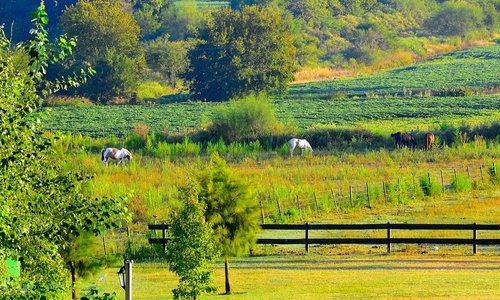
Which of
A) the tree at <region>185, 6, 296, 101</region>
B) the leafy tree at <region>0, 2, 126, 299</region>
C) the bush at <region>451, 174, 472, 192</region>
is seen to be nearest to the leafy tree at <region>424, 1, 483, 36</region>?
the tree at <region>185, 6, 296, 101</region>

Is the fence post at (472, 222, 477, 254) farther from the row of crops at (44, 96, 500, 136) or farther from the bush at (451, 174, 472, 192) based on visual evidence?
the row of crops at (44, 96, 500, 136)

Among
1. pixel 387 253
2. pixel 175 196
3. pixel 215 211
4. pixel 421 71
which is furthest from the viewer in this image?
pixel 421 71

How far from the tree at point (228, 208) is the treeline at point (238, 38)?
199ft

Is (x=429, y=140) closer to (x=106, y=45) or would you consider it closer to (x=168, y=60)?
(x=106, y=45)

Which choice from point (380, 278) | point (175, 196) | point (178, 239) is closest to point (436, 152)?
point (175, 196)

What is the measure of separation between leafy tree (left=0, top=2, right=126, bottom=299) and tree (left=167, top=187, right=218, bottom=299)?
28.3 feet

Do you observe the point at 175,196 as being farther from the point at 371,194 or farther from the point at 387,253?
the point at 387,253

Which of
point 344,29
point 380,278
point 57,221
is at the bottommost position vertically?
point 380,278

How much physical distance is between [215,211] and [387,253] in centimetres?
688

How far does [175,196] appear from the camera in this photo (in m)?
44.0

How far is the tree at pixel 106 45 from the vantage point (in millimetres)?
99744

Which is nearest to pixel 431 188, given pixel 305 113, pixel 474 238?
pixel 474 238

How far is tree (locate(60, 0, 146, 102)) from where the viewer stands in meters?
99.7

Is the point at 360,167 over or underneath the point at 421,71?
underneath
